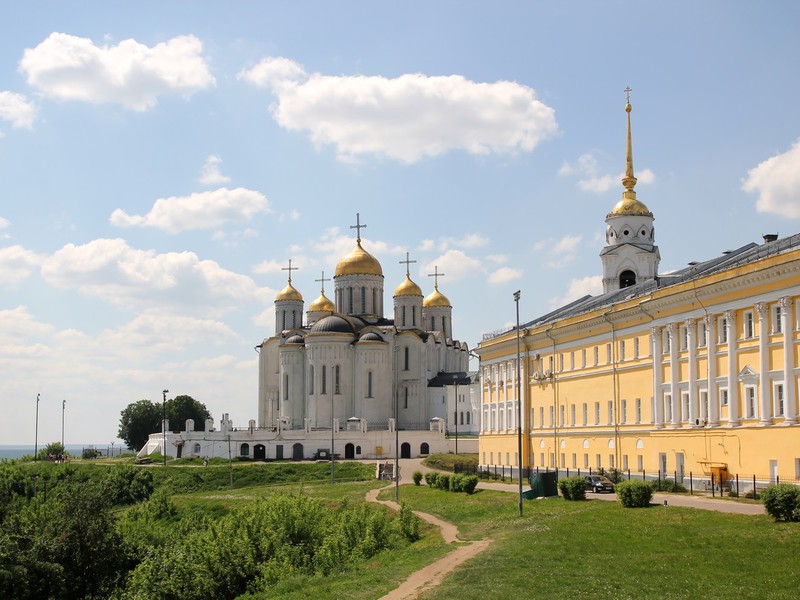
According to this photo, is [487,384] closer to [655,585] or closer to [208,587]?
[208,587]

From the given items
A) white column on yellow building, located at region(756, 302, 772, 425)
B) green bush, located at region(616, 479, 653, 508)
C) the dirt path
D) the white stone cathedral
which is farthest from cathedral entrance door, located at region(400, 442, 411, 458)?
green bush, located at region(616, 479, 653, 508)

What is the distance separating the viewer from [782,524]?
90.7 feet

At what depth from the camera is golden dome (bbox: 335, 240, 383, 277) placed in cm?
11369

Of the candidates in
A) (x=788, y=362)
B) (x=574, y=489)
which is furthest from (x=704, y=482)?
(x=788, y=362)

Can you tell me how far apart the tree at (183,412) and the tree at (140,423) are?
4.92 ft

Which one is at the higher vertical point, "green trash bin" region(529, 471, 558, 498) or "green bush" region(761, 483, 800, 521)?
"green bush" region(761, 483, 800, 521)

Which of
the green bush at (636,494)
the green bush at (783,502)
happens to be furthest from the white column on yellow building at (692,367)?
the green bush at (783,502)

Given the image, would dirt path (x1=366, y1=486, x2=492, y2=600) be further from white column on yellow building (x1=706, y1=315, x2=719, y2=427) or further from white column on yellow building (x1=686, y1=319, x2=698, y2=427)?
white column on yellow building (x1=686, y1=319, x2=698, y2=427)

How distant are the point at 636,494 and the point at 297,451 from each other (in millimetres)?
66694

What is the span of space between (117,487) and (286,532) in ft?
136

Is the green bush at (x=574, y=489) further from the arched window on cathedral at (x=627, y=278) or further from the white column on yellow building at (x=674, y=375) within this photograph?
the arched window on cathedral at (x=627, y=278)

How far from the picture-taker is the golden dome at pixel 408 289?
11994cm

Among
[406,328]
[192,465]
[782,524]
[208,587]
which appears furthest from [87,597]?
[406,328]

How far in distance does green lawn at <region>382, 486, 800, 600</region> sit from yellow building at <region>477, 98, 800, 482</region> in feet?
26.4
